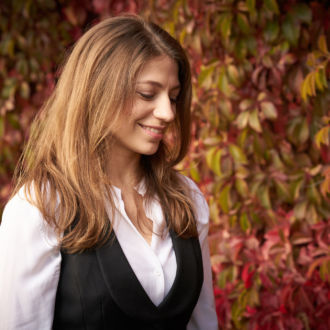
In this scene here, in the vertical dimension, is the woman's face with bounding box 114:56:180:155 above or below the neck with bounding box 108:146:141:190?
above

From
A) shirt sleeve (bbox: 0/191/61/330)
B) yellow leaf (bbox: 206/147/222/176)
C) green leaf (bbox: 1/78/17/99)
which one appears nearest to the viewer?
shirt sleeve (bbox: 0/191/61/330)

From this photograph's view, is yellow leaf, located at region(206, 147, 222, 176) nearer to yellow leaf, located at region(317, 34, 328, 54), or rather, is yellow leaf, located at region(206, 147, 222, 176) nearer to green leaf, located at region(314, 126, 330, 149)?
green leaf, located at region(314, 126, 330, 149)

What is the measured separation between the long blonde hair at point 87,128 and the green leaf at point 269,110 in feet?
2.05

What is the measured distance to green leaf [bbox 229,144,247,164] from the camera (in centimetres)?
177

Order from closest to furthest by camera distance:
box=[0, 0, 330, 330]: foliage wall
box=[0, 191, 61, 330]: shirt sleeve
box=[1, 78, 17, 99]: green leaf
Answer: box=[0, 191, 61, 330]: shirt sleeve → box=[0, 0, 330, 330]: foliage wall → box=[1, 78, 17, 99]: green leaf

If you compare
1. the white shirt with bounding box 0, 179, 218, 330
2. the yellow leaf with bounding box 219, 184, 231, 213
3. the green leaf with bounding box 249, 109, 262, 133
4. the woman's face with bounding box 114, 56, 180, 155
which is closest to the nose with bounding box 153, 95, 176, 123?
the woman's face with bounding box 114, 56, 180, 155

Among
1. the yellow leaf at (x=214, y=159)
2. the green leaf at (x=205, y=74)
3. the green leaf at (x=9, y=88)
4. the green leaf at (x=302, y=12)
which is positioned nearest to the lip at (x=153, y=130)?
the yellow leaf at (x=214, y=159)

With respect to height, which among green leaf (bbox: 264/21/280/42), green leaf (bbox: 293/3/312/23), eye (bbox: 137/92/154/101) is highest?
green leaf (bbox: 293/3/312/23)

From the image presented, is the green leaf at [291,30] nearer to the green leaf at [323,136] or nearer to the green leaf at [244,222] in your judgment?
the green leaf at [323,136]

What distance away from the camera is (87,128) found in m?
1.15

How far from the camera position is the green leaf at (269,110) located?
1.70 metres

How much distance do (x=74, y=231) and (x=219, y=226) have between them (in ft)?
3.51

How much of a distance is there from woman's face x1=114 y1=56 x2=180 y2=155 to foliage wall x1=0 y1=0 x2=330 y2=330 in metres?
0.67

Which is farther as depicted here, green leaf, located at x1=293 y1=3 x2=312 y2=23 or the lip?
green leaf, located at x1=293 y1=3 x2=312 y2=23
